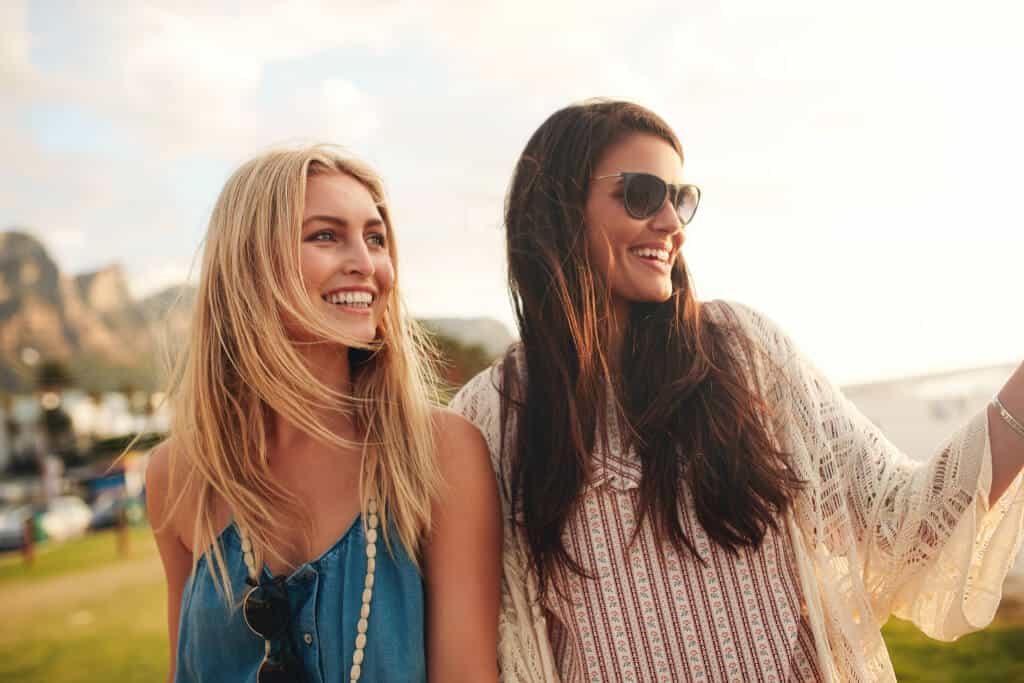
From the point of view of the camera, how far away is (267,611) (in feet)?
6.49

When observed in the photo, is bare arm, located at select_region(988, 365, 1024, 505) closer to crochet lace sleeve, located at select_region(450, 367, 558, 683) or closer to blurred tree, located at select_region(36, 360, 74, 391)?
crochet lace sleeve, located at select_region(450, 367, 558, 683)

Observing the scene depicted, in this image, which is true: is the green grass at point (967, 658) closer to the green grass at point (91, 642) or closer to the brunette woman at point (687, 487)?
the brunette woman at point (687, 487)

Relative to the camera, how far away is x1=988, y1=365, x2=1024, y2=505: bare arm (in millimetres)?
1965

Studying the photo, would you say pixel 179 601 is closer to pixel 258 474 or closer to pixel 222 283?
pixel 258 474

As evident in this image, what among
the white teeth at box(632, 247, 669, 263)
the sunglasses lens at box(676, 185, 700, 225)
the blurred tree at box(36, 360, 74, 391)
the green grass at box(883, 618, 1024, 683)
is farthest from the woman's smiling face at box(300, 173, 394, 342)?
the blurred tree at box(36, 360, 74, 391)

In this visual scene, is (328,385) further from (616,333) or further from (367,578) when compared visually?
(616,333)

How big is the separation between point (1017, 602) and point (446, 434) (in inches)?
150

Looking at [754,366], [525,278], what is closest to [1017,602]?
[754,366]

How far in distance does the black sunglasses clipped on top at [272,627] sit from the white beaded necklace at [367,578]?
0.08m

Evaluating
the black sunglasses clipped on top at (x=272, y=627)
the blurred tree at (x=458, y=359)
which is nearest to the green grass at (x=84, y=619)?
the blurred tree at (x=458, y=359)

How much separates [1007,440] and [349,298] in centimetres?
179

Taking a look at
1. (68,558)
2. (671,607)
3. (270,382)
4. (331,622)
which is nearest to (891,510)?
(671,607)

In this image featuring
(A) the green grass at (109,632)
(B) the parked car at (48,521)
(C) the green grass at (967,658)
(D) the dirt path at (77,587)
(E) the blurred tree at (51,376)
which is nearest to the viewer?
(C) the green grass at (967,658)

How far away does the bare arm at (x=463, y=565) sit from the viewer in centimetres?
200
